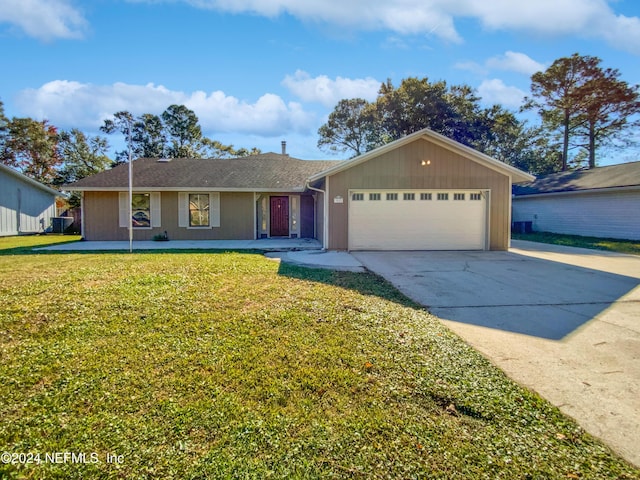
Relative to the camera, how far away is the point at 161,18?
908cm

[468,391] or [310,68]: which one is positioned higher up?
Result: [310,68]

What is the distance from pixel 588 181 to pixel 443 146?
1136cm

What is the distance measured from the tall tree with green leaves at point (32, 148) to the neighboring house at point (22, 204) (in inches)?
305

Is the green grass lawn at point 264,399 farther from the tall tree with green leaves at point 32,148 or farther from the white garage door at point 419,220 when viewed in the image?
the tall tree with green leaves at point 32,148

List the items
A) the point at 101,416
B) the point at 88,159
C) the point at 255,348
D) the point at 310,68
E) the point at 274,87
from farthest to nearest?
the point at 88,159, the point at 274,87, the point at 310,68, the point at 255,348, the point at 101,416

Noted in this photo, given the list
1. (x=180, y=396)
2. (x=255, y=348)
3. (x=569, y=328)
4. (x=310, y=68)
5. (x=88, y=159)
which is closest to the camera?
(x=180, y=396)

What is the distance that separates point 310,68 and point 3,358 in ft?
48.3

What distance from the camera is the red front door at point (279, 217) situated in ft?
51.2

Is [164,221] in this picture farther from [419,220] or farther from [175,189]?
[419,220]

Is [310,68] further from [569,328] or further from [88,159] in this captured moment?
[88,159]

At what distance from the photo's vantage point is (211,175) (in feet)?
50.9

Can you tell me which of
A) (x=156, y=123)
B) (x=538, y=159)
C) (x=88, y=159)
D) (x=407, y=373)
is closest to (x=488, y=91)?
(x=538, y=159)

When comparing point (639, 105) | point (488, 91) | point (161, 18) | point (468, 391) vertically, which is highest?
point (488, 91)

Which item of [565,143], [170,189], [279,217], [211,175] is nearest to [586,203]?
[565,143]
